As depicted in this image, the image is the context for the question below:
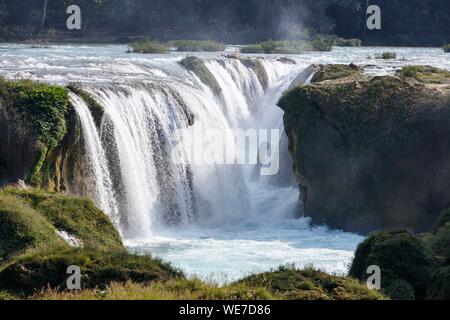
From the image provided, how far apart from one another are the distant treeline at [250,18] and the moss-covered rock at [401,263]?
5092 cm

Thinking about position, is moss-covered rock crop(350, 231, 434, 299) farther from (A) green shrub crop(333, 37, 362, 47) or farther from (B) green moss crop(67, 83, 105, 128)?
(A) green shrub crop(333, 37, 362, 47)

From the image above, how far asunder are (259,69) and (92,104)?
16173 millimetres

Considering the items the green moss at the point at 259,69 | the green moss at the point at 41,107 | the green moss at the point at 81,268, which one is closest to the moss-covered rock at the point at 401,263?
the green moss at the point at 81,268

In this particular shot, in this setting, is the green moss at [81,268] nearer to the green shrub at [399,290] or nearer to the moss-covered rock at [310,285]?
the moss-covered rock at [310,285]

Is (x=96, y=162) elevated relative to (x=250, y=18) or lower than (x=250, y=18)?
lower

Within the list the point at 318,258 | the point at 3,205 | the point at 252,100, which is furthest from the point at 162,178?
the point at 252,100

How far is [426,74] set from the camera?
3111 cm

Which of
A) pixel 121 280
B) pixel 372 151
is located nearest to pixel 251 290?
pixel 121 280

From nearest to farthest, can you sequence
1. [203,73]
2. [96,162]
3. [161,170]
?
[96,162]
[161,170]
[203,73]

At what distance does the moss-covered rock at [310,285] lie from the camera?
13.6 m

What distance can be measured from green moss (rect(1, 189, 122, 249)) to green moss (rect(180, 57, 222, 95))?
52.6ft

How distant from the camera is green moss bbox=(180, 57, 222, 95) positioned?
35.9 metres

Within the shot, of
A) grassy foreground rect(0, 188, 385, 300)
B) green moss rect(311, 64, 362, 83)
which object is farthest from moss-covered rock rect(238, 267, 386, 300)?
green moss rect(311, 64, 362, 83)

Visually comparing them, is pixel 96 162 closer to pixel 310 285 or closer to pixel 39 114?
pixel 39 114
